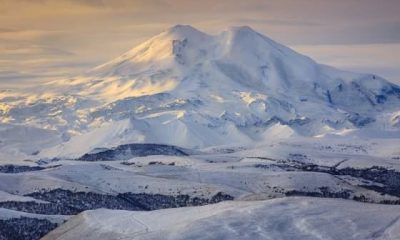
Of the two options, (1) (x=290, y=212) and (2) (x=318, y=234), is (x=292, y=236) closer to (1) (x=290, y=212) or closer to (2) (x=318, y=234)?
(2) (x=318, y=234)

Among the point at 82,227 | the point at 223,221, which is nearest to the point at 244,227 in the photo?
the point at 223,221

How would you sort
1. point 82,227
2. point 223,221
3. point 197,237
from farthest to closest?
point 82,227, point 223,221, point 197,237

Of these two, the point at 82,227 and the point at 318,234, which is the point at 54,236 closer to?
the point at 82,227

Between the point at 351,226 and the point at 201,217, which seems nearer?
the point at 351,226

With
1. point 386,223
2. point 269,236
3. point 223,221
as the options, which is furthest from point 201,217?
point 386,223

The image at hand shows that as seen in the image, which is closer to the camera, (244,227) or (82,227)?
(244,227)

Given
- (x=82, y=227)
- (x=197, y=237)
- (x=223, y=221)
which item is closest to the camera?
(x=197, y=237)
